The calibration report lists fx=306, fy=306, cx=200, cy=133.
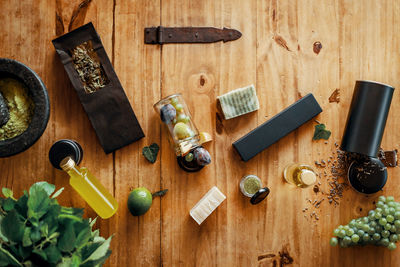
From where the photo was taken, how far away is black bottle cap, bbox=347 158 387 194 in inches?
46.7

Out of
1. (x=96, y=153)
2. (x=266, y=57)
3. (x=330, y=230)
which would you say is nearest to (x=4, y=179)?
(x=96, y=153)

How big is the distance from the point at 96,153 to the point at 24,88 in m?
0.33

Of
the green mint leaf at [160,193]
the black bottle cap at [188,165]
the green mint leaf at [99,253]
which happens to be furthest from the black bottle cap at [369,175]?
the green mint leaf at [99,253]

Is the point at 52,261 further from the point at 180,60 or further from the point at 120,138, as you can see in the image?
the point at 180,60

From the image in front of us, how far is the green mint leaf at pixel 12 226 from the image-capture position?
31.4 inches

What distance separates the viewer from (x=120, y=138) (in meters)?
1.13

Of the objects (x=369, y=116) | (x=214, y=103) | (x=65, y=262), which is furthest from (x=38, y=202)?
(x=369, y=116)

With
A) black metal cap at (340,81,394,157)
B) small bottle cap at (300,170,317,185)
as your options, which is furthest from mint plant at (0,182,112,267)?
black metal cap at (340,81,394,157)

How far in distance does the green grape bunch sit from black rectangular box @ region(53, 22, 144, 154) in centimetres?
86

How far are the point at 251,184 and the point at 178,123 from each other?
36 centimetres

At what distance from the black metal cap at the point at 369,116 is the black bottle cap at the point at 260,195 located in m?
0.34

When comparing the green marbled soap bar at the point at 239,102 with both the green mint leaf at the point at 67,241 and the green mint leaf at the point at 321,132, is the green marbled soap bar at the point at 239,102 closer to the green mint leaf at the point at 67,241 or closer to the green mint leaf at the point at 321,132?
the green mint leaf at the point at 321,132

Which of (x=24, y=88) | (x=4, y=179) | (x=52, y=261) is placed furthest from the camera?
(x=4, y=179)

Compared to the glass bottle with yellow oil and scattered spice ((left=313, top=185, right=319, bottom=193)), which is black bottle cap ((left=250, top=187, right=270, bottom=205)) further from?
the glass bottle with yellow oil
